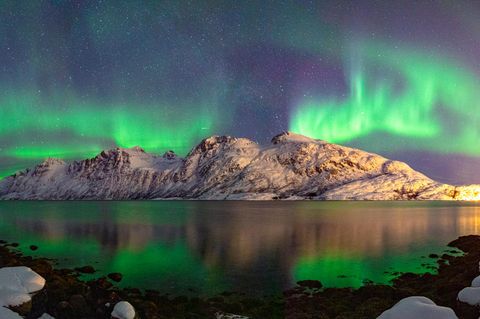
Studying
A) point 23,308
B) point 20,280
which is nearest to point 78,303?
point 23,308

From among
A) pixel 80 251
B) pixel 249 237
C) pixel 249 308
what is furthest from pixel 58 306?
pixel 249 237

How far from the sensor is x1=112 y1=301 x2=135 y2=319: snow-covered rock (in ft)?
63.3

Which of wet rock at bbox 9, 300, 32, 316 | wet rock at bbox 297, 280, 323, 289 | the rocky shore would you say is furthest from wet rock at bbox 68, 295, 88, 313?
wet rock at bbox 297, 280, 323, 289

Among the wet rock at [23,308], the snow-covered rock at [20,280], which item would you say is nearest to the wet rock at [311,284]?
the snow-covered rock at [20,280]

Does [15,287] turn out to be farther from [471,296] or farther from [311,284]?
[471,296]

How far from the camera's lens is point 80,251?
51.6 m

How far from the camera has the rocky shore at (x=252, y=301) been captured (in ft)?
68.8

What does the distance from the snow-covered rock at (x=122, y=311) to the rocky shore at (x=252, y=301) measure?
32.6 inches

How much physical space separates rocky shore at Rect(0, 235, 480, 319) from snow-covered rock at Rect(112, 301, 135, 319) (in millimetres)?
828

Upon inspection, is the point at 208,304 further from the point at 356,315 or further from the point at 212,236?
the point at 212,236

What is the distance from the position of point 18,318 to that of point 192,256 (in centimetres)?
2979

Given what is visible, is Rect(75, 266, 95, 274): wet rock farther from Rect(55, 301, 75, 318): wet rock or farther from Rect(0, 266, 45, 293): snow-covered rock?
Rect(55, 301, 75, 318): wet rock

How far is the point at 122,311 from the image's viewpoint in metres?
19.5

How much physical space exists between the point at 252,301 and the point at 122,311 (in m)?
9.91
